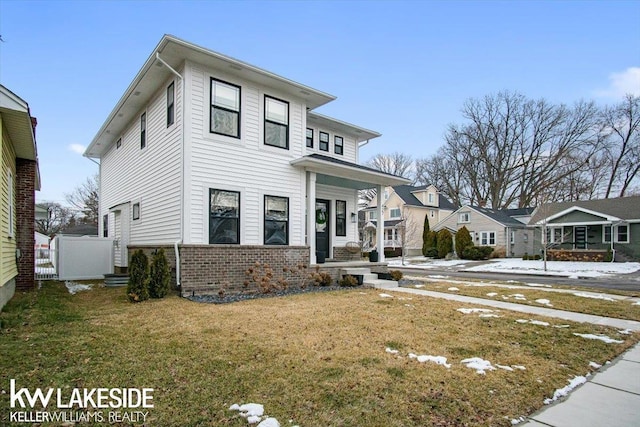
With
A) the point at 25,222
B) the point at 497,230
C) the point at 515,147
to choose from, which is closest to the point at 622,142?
the point at 515,147

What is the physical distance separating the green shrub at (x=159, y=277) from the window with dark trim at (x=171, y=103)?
12.5 ft

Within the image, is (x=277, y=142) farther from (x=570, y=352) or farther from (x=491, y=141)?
(x=491, y=141)

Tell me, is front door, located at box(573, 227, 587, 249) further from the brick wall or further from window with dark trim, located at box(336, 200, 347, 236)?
the brick wall

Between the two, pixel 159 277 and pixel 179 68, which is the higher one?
pixel 179 68

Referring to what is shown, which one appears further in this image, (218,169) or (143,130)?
(143,130)

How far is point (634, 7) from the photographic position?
12055 millimetres

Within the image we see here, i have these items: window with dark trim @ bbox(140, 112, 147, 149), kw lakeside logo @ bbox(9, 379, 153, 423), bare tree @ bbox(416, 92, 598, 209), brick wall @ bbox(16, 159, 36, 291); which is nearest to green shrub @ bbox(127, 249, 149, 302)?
brick wall @ bbox(16, 159, 36, 291)

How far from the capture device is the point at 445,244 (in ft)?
105

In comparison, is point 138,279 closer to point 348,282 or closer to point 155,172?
point 155,172

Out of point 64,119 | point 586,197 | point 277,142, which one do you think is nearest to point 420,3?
point 277,142

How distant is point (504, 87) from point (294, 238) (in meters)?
39.9

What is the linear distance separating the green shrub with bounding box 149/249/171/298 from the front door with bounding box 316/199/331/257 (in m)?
6.16

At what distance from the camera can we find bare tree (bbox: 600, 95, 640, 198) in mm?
34906

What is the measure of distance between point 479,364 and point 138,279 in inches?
278
